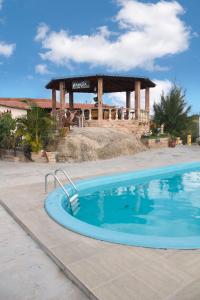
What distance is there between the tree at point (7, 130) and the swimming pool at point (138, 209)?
23.7 feet

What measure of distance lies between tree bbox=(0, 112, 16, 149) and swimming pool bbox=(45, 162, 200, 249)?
7211mm

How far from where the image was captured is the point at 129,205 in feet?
25.8

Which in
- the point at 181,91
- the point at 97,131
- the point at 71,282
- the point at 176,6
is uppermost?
the point at 176,6

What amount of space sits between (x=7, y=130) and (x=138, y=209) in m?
9.65

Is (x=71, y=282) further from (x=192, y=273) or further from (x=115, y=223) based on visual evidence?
(x=115, y=223)

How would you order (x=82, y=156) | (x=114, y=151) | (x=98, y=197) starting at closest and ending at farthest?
(x=98, y=197)
(x=82, y=156)
(x=114, y=151)

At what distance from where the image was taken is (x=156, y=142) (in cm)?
1892

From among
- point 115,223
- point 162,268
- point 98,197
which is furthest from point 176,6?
point 162,268

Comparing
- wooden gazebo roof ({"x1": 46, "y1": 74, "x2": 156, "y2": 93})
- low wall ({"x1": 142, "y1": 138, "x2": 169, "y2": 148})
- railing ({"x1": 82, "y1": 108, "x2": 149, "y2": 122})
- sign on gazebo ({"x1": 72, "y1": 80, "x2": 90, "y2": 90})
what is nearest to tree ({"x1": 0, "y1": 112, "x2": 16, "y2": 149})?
railing ({"x1": 82, "y1": 108, "x2": 149, "y2": 122})

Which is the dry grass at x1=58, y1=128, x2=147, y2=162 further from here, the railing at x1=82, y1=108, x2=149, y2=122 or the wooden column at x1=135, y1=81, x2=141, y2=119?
the wooden column at x1=135, y1=81, x2=141, y2=119

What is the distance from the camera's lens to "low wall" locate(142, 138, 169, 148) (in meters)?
18.5

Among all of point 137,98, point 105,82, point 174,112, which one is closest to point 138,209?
point 137,98

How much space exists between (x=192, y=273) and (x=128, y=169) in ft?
26.8

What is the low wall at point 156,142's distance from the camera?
18.5m
